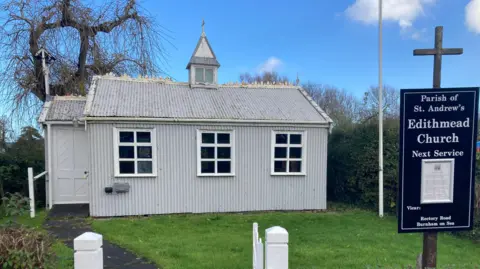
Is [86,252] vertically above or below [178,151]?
below

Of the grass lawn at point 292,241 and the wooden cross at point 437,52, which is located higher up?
the wooden cross at point 437,52

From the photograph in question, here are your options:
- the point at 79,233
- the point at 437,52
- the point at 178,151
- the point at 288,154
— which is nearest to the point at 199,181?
the point at 178,151

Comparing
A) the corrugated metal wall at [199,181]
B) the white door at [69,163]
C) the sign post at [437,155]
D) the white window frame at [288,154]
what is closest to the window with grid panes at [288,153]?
the white window frame at [288,154]

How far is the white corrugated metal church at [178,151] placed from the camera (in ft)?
28.7

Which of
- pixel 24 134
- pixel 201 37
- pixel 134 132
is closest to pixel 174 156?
pixel 134 132

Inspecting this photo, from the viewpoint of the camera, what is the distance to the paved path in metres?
5.22

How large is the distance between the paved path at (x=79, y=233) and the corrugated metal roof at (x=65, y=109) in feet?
9.53

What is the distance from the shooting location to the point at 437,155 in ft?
12.1

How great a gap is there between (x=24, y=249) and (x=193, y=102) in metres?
6.95

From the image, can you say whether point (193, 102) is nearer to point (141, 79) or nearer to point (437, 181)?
point (141, 79)

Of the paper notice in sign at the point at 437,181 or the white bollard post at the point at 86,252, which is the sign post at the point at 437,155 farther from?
the white bollard post at the point at 86,252

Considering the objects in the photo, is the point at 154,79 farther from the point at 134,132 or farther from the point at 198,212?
the point at 198,212

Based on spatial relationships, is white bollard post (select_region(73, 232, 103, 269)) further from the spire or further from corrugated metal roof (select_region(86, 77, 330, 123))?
the spire

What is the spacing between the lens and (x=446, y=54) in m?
3.80
